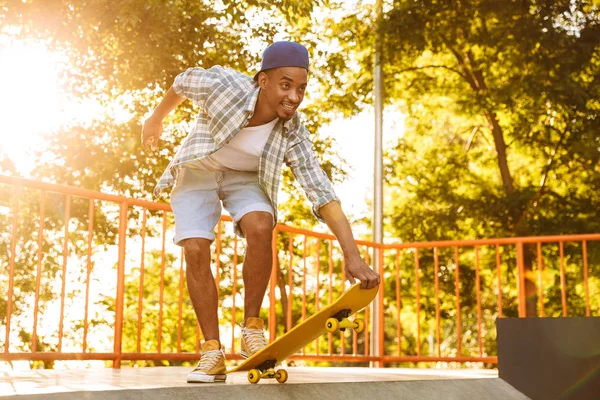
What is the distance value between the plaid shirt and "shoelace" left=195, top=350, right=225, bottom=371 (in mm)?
747

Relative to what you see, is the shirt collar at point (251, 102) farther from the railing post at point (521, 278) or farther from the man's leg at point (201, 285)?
the railing post at point (521, 278)

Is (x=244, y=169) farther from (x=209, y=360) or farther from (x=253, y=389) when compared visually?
(x=253, y=389)

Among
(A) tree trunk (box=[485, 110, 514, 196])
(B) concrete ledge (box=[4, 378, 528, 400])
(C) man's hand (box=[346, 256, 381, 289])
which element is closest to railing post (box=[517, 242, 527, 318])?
(B) concrete ledge (box=[4, 378, 528, 400])

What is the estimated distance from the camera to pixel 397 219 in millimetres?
16250

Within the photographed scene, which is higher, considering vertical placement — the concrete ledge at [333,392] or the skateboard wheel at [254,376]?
the skateboard wheel at [254,376]

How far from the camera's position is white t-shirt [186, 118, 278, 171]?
3.34 m

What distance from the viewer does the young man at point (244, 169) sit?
127 inches

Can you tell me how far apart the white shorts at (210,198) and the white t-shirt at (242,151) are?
0.06m

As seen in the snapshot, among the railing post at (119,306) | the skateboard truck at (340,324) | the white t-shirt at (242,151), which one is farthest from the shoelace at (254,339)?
the railing post at (119,306)

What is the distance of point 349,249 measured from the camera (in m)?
3.07

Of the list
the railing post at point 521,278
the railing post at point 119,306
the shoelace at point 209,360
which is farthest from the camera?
the railing post at point 521,278

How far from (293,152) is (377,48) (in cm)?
1089

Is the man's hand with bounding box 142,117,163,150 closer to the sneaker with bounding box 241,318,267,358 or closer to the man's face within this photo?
the man's face

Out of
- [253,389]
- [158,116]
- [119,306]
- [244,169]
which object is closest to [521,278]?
[119,306]
